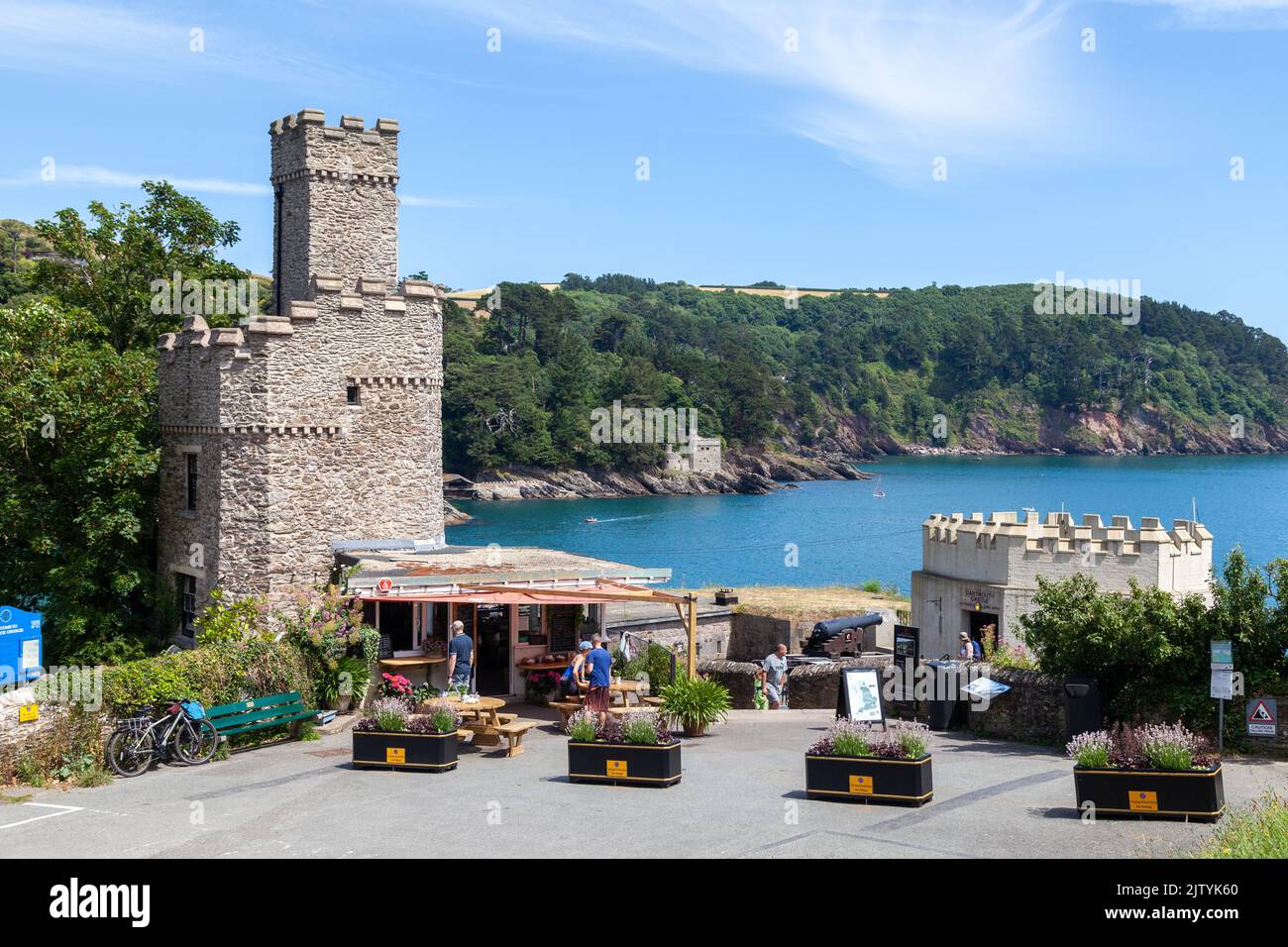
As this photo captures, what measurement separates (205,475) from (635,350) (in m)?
154

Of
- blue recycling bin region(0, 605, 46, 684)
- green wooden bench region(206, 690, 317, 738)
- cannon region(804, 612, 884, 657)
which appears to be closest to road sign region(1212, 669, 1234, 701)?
green wooden bench region(206, 690, 317, 738)

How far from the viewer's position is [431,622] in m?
23.9

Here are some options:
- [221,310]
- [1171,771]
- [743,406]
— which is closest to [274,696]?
[1171,771]

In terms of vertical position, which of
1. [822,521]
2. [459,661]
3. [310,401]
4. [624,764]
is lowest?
[822,521]

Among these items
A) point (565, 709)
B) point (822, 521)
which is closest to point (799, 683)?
point (565, 709)

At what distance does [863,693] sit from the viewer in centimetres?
2045

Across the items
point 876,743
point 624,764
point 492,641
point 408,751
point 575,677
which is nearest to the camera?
point 876,743

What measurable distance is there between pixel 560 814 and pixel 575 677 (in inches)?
221

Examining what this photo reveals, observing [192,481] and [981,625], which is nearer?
[192,481]

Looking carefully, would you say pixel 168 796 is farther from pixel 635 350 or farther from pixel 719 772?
pixel 635 350

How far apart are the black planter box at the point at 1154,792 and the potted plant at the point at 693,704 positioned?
23.2 ft

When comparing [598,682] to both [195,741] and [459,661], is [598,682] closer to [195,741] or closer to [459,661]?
[459,661]

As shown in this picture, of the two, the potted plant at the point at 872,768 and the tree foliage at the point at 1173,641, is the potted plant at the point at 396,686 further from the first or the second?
the tree foliage at the point at 1173,641

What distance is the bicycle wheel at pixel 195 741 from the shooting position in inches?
750
